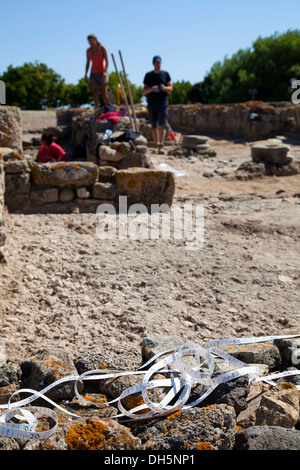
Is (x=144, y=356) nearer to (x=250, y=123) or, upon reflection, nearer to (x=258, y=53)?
(x=250, y=123)

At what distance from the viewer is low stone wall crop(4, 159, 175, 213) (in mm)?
5035

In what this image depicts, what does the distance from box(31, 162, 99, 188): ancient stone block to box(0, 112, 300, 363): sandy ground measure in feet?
1.49

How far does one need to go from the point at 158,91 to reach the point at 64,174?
436 centimetres

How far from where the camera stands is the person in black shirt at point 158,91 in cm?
859

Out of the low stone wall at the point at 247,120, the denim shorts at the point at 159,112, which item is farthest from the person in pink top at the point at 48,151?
the low stone wall at the point at 247,120

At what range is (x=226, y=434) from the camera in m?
1.65

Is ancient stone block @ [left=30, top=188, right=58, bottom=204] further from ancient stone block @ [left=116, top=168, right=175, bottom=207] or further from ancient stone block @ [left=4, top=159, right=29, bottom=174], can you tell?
ancient stone block @ [left=116, top=168, right=175, bottom=207]

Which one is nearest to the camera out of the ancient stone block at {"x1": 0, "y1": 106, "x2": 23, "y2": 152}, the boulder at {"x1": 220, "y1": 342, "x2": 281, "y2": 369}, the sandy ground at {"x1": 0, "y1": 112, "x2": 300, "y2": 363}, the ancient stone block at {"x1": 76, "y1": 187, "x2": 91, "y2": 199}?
the boulder at {"x1": 220, "y1": 342, "x2": 281, "y2": 369}

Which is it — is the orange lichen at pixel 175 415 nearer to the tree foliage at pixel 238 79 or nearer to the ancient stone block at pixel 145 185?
the ancient stone block at pixel 145 185

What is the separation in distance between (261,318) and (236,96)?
26.8 m

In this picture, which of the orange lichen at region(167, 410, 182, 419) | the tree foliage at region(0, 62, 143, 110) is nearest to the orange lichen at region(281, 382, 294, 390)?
the orange lichen at region(167, 410, 182, 419)

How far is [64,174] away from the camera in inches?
204

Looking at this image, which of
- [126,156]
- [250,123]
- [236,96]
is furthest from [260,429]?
[236,96]

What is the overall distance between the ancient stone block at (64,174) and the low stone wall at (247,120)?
32.6 ft
